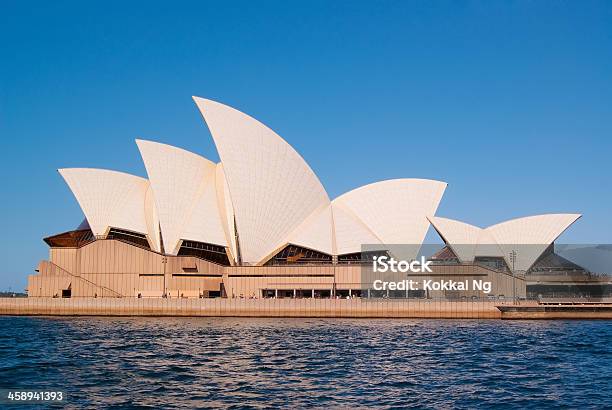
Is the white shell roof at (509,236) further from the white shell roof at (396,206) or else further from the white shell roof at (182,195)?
the white shell roof at (182,195)

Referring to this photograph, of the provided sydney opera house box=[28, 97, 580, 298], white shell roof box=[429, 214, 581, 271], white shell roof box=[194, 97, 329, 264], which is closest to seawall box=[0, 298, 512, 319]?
sydney opera house box=[28, 97, 580, 298]

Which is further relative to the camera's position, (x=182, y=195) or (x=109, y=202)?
(x=109, y=202)

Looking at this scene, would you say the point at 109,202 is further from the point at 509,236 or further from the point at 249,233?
the point at 509,236

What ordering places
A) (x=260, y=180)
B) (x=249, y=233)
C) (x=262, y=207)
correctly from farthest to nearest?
(x=249, y=233) < (x=262, y=207) < (x=260, y=180)

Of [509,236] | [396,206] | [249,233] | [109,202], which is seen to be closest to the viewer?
[249,233]

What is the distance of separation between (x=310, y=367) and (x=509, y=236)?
45781 mm

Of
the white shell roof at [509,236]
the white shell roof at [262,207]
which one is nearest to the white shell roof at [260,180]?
the white shell roof at [262,207]

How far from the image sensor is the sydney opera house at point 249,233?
2383 inches

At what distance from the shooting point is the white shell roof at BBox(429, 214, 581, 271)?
63.9 metres

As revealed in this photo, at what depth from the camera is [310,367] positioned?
77.9ft

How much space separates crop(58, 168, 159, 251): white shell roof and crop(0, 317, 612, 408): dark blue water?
81.0 feet

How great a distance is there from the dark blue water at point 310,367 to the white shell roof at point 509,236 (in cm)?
2552

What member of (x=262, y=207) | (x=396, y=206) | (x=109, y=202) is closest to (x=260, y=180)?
(x=262, y=207)

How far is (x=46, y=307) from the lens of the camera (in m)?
58.6
